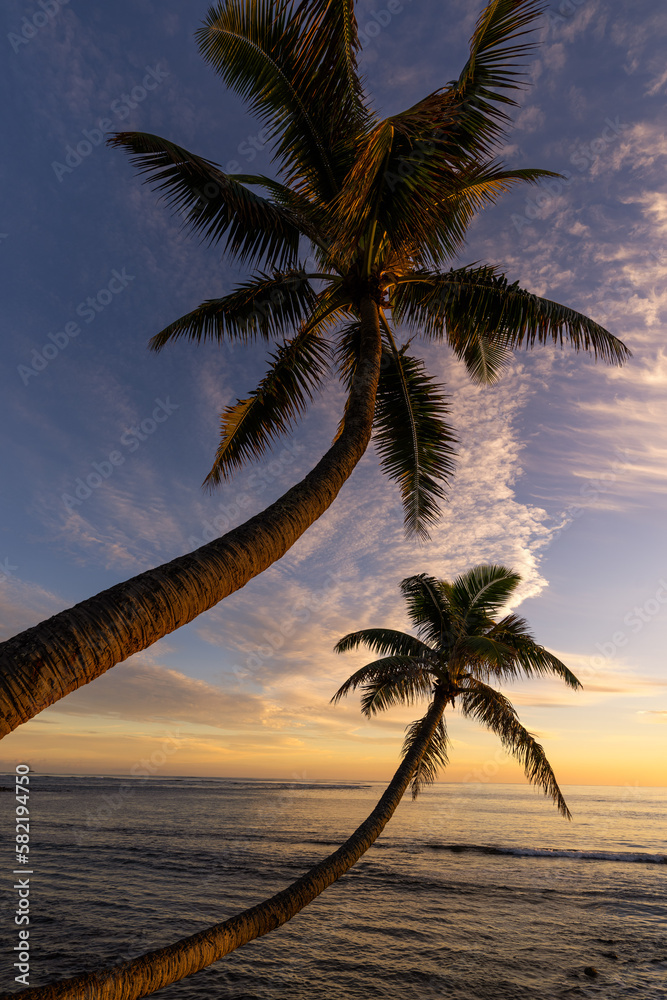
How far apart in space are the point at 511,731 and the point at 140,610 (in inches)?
514

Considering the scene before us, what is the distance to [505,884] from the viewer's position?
18.4 meters

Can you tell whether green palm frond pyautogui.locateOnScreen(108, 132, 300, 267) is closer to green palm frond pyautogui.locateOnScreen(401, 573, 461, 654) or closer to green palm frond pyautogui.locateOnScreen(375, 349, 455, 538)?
green palm frond pyautogui.locateOnScreen(375, 349, 455, 538)

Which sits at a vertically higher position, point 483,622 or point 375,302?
point 375,302

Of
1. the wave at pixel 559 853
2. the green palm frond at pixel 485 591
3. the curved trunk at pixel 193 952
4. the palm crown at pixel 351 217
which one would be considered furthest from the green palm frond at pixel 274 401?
the wave at pixel 559 853

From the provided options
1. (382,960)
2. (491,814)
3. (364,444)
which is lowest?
(491,814)

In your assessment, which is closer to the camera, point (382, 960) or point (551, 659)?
point (382, 960)

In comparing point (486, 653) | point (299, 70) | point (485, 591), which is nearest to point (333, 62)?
point (299, 70)

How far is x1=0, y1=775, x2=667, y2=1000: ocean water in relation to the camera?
9.74 m

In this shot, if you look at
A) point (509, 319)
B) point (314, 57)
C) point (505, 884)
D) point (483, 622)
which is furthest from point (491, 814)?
point (314, 57)

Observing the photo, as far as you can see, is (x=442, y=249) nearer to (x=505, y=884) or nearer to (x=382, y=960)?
(x=382, y=960)

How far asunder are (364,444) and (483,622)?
12.2m

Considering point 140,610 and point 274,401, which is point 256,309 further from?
point 140,610

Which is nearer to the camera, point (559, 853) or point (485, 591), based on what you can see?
point (485, 591)

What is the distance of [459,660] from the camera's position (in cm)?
1275
